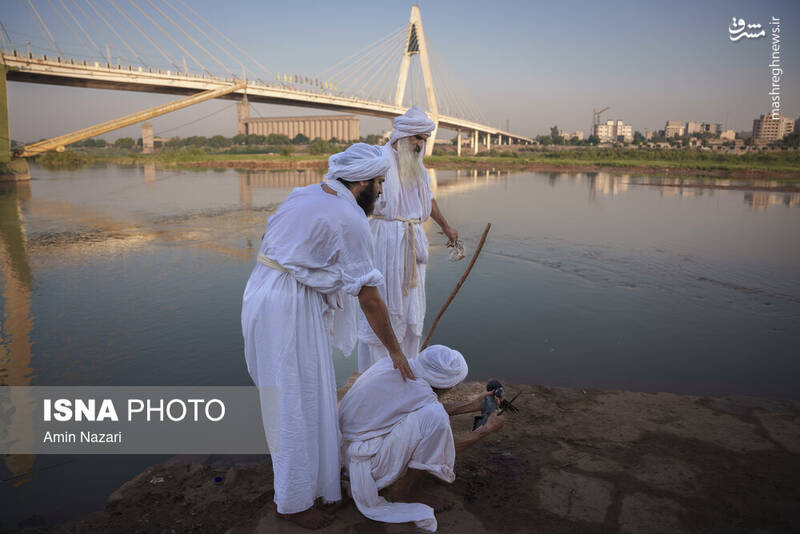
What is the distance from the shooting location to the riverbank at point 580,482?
2.26 metres

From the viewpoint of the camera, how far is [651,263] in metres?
7.82

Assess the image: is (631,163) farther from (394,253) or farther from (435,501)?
(435,501)

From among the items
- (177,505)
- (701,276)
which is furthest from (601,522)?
(701,276)

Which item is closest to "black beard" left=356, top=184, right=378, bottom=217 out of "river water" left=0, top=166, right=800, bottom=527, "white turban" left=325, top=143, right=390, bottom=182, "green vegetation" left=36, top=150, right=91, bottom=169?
"white turban" left=325, top=143, right=390, bottom=182

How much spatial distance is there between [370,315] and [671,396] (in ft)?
7.82

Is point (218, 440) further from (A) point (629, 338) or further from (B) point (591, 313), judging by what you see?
(B) point (591, 313)

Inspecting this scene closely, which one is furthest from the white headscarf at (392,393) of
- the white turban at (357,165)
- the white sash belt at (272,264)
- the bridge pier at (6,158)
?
the bridge pier at (6,158)

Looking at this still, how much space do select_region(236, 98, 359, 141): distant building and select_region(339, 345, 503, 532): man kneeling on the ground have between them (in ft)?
364

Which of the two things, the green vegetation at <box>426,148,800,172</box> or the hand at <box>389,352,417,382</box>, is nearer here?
the hand at <box>389,352,417,382</box>

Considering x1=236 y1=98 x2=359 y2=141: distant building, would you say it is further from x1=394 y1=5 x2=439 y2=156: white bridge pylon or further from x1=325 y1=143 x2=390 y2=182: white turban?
x1=325 y1=143 x2=390 y2=182: white turban

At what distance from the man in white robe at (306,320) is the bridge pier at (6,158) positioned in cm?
2458

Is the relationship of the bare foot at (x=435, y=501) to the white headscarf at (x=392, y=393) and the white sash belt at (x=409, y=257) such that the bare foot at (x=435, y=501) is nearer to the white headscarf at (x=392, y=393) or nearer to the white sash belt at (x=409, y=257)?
the white headscarf at (x=392, y=393)

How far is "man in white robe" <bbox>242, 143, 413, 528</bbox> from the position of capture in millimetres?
2090

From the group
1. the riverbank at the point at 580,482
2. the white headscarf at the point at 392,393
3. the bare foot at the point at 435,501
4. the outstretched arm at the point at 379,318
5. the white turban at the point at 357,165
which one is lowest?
the riverbank at the point at 580,482
